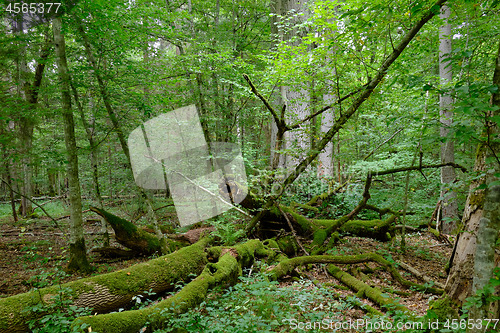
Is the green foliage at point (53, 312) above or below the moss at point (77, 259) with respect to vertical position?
above

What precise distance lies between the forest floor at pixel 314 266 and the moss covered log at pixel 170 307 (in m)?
1.09

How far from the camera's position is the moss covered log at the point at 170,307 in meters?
2.86

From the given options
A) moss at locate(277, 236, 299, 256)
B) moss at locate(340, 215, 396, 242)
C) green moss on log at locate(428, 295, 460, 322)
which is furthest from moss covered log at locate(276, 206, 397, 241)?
green moss on log at locate(428, 295, 460, 322)

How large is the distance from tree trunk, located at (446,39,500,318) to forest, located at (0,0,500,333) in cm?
2

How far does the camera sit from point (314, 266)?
5.68 m

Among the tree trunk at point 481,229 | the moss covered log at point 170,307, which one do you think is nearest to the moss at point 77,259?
the moss covered log at point 170,307

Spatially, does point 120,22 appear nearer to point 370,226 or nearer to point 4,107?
point 4,107

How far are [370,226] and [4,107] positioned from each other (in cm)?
982

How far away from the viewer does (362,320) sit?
11.2 ft

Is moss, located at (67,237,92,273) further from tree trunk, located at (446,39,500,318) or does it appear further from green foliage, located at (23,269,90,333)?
tree trunk, located at (446,39,500,318)

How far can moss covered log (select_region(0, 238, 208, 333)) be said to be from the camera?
2.90 meters

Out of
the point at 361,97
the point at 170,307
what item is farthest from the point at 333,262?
the point at 361,97

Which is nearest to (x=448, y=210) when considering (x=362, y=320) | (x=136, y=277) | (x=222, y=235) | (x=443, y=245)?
(x=443, y=245)

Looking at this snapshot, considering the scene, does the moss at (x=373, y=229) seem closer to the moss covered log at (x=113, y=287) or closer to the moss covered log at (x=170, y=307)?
the moss covered log at (x=170, y=307)
